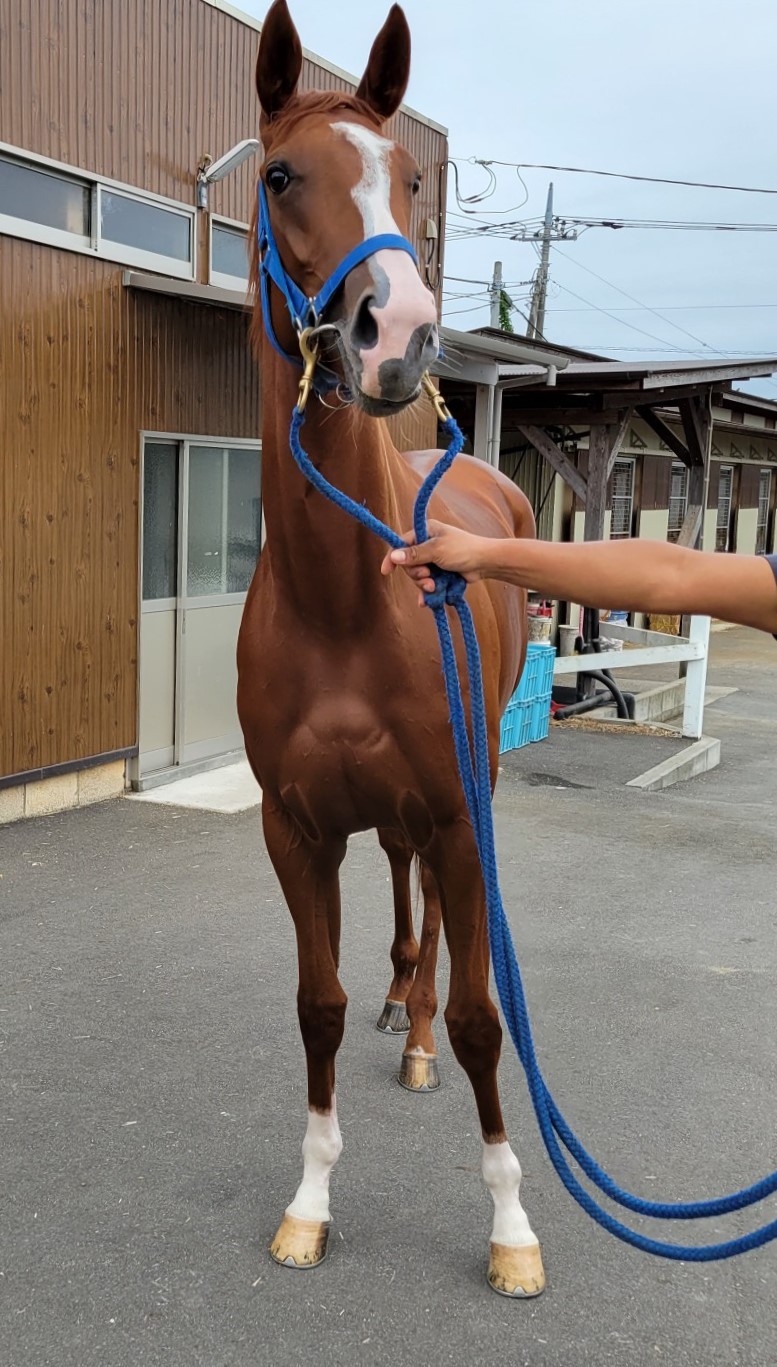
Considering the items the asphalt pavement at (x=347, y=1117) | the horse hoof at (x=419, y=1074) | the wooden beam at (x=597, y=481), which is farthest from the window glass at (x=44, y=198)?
the wooden beam at (x=597, y=481)

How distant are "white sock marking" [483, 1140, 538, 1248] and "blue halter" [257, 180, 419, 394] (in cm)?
179

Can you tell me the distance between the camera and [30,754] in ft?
19.9

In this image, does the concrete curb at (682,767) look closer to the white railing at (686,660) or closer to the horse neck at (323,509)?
the white railing at (686,660)

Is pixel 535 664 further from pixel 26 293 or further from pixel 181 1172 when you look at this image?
pixel 181 1172

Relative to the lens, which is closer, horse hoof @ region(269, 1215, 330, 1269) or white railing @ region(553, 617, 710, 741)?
horse hoof @ region(269, 1215, 330, 1269)

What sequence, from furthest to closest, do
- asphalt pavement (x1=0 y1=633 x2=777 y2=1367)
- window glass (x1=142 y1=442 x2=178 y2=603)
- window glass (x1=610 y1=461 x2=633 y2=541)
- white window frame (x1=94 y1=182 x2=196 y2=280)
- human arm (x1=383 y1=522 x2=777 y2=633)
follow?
1. window glass (x1=610 y1=461 x2=633 y2=541)
2. window glass (x1=142 y1=442 x2=178 y2=603)
3. white window frame (x1=94 y1=182 x2=196 y2=280)
4. asphalt pavement (x1=0 y1=633 x2=777 y2=1367)
5. human arm (x1=383 y1=522 x2=777 y2=633)

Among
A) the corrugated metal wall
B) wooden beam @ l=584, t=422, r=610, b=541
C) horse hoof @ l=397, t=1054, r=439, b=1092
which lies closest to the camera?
horse hoof @ l=397, t=1054, r=439, b=1092

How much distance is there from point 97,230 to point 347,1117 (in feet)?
16.5

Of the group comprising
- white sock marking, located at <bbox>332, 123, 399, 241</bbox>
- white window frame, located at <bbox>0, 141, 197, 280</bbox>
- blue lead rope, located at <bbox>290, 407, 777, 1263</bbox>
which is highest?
white window frame, located at <bbox>0, 141, 197, 280</bbox>

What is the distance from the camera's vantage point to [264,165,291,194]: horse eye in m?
1.97

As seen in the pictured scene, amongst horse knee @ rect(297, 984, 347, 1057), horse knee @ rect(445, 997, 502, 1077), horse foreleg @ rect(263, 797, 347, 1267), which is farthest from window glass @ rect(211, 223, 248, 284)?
horse knee @ rect(445, 997, 502, 1077)

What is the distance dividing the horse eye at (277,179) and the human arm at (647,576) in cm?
80

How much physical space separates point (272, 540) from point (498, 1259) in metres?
1.67

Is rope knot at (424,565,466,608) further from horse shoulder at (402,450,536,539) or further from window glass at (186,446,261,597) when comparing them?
window glass at (186,446,261,597)
